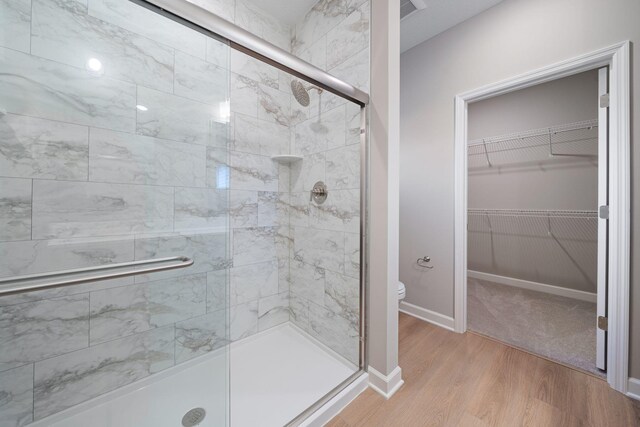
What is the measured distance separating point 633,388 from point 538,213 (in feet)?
6.88

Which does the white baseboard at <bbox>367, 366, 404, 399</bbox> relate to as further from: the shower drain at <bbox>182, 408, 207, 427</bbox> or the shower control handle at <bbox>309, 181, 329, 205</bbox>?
the shower control handle at <bbox>309, 181, 329, 205</bbox>

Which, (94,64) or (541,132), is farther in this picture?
(541,132)

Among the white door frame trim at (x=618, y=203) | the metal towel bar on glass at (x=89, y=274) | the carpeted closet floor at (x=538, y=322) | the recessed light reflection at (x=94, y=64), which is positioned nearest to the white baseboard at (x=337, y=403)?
the metal towel bar on glass at (x=89, y=274)

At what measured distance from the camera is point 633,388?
130 cm

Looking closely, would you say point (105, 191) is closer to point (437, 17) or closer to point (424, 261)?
point (424, 261)

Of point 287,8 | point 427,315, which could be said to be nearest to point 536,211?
point 427,315

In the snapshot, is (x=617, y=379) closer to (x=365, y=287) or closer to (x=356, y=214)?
(x=365, y=287)

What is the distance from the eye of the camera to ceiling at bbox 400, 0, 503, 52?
1818 millimetres

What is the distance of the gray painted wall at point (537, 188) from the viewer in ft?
8.52

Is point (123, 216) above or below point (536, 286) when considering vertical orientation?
above

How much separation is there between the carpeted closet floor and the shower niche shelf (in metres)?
2.09

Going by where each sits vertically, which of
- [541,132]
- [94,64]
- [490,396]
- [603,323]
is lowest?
[490,396]

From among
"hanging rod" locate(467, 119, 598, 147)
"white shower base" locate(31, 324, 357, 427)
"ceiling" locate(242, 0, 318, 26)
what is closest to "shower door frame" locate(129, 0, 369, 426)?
"white shower base" locate(31, 324, 357, 427)

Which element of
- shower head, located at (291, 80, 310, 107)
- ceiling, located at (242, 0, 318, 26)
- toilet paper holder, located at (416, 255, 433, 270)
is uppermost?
ceiling, located at (242, 0, 318, 26)
